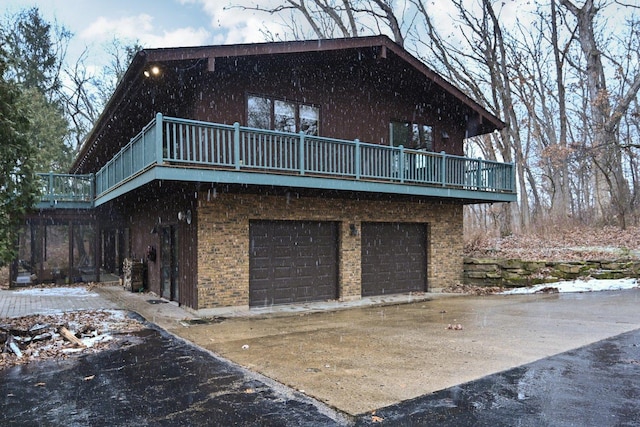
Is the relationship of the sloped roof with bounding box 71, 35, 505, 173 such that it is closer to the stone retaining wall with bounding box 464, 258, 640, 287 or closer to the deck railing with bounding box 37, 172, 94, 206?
the deck railing with bounding box 37, 172, 94, 206

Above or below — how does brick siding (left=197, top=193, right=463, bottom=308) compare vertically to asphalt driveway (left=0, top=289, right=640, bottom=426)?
above

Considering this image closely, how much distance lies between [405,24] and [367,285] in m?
20.6

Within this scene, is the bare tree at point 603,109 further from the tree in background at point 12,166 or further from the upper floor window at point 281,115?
the tree in background at point 12,166

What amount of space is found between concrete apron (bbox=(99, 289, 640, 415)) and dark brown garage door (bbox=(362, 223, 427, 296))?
2.07 metres

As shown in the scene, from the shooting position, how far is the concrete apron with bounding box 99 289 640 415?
540cm

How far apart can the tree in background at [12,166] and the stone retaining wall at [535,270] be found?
41.6 feet

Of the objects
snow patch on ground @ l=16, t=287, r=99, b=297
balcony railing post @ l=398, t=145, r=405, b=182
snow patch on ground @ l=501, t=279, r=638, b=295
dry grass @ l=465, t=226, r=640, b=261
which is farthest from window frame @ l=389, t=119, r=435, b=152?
snow patch on ground @ l=16, t=287, r=99, b=297

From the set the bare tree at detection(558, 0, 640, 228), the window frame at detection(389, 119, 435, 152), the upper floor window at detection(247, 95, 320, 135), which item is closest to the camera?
the upper floor window at detection(247, 95, 320, 135)

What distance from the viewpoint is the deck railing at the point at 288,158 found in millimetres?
9594

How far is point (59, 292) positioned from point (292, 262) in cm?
823

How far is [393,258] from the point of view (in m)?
14.4

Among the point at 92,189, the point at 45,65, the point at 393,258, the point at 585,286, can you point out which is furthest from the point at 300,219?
the point at 45,65

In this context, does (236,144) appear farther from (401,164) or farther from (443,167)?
(443,167)

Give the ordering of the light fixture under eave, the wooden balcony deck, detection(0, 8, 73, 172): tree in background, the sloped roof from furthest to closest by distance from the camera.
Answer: detection(0, 8, 73, 172): tree in background
the light fixture under eave
the sloped roof
the wooden balcony deck
